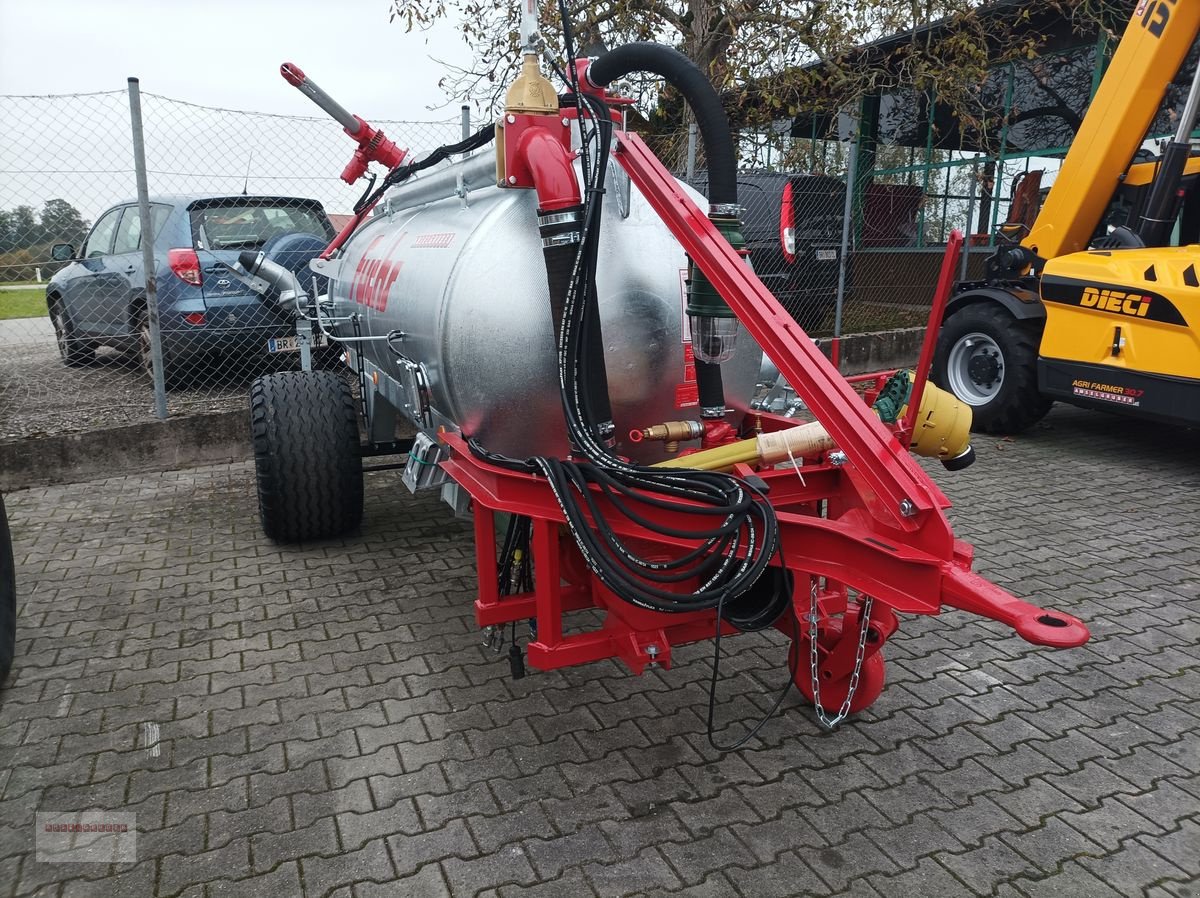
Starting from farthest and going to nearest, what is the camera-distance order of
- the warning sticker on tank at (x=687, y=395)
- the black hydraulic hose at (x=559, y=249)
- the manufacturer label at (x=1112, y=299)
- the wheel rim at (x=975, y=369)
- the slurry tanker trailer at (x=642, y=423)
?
the wheel rim at (x=975, y=369) < the manufacturer label at (x=1112, y=299) < the warning sticker on tank at (x=687, y=395) < the black hydraulic hose at (x=559, y=249) < the slurry tanker trailer at (x=642, y=423)

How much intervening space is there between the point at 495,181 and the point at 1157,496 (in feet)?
14.6

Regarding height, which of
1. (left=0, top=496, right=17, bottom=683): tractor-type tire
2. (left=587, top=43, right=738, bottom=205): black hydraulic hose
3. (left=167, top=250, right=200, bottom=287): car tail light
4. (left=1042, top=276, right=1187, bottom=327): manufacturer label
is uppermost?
(left=587, top=43, right=738, bottom=205): black hydraulic hose

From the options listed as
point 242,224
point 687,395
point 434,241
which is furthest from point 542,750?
point 242,224

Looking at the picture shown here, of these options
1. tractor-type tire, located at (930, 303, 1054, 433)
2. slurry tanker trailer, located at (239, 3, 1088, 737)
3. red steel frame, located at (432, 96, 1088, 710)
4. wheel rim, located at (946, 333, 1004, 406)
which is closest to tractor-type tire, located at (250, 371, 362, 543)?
slurry tanker trailer, located at (239, 3, 1088, 737)

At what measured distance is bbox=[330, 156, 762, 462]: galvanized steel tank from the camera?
2.72 m

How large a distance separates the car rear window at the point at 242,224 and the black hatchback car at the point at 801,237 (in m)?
3.33

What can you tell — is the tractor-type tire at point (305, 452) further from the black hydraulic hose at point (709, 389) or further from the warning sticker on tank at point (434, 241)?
the black hydraulic hose at point (709, 389)

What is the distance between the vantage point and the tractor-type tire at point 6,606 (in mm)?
3195

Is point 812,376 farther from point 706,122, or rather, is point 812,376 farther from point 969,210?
point 969,210

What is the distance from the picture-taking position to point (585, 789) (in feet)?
8.46

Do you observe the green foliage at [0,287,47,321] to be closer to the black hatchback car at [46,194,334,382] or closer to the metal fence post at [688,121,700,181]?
the black hatchback car at [46,194,334,382]

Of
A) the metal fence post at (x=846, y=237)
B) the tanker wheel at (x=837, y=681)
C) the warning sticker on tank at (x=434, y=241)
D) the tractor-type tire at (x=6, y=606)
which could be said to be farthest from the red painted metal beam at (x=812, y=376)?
the metal fence post at (x=846, y=237)

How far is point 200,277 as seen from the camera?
20.1 ft

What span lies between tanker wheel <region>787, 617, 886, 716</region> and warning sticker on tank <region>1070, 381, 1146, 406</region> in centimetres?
364
